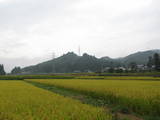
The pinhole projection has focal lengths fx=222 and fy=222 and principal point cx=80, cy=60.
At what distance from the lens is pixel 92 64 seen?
14912 centimetres

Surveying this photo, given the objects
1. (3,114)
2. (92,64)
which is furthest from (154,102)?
(92,64)

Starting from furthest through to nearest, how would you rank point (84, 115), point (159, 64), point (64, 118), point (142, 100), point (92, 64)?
1. point (92, 64)
2. point (159, 64)
3. point (142, 100)
4. point (84, 115)
5. point (64, 118)

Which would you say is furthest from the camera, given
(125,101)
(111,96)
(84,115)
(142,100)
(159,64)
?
(159,64)

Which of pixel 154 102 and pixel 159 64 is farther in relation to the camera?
pixel 159 64

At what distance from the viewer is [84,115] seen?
723cm

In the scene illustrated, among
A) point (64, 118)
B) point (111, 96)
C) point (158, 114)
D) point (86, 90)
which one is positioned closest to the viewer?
point (64, 118)

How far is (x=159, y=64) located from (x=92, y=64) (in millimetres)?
75140

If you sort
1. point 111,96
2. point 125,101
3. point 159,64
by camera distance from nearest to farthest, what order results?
point 125,101, point 111,96, point 159,64

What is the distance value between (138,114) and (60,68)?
481ft

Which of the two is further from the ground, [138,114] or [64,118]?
[64,118]

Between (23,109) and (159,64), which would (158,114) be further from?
(159,64)

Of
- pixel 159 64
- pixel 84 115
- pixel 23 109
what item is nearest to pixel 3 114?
pixel 23 109

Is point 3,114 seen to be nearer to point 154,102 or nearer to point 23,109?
point 23,109

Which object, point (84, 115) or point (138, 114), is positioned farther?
point (138, 114)
